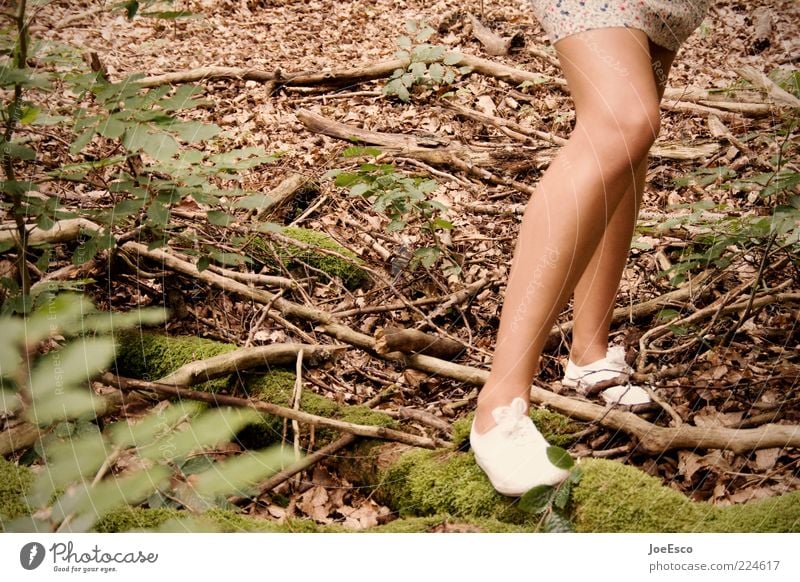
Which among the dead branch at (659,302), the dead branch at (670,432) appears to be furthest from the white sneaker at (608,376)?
the dead branch at (659,302)

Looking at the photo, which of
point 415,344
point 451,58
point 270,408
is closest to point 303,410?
point 270,408

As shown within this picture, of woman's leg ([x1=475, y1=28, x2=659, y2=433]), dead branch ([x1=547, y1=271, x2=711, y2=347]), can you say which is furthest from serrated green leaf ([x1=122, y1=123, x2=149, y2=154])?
dead branch ([x1=547, y1=271, x2=711, y2=347])

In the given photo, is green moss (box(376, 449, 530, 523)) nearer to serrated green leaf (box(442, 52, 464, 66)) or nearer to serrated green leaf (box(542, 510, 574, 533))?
serrated green leaf (box(542, 510, 574, 533))

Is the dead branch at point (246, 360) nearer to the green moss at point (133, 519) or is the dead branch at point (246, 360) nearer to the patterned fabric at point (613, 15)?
the green moss at point (133, 519)

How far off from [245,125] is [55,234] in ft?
3.56

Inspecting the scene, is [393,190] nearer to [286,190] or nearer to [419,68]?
[286,190]

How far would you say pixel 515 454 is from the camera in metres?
1.13

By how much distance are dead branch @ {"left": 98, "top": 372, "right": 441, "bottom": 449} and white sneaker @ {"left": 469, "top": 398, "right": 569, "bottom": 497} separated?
0.20m

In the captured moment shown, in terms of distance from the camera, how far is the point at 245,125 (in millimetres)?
2639

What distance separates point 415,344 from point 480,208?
871 millimetres

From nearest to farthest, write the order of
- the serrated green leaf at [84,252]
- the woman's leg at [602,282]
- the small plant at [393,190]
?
the woman's leg at [602,282] < the serrated green leaf at [84,252] < the small plant at [393,190]

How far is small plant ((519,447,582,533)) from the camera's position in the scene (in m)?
1.09

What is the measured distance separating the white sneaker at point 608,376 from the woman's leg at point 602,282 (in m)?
0.02
